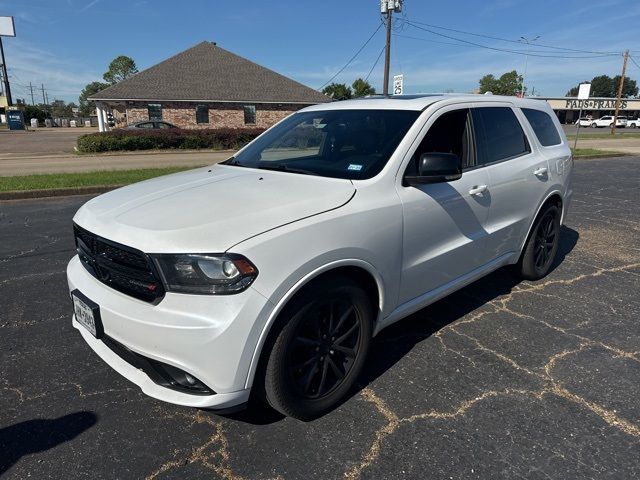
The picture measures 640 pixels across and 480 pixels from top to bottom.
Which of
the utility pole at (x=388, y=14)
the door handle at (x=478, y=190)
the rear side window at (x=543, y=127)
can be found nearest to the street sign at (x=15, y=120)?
the utility pole at (x=388, y=14)

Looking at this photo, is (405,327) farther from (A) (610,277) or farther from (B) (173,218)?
(A) (610,277)

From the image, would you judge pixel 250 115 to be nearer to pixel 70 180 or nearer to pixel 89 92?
pixel 70 180

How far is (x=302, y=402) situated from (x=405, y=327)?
1.51m

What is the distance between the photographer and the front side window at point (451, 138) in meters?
3.14

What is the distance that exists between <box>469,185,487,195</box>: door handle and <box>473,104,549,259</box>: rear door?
0.56 feet

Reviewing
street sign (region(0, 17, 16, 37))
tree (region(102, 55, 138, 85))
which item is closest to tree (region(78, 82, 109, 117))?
tree (region(102, 55, 138, 85))

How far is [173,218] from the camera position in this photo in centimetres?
236

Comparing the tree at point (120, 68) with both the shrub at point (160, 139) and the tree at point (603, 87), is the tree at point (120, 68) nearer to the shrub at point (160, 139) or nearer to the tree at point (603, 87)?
the shrub at point (160, 139)

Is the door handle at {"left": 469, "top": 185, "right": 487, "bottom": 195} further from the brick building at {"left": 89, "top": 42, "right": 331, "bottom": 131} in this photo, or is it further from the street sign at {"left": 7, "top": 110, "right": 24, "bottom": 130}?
the street sign at {"left": 7, "top": 110, "right": 24, "bottom": 130}

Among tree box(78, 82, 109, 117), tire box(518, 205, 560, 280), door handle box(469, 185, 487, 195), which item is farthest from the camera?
tree box(78, 82, 109, 117)

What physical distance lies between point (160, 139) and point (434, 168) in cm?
2206

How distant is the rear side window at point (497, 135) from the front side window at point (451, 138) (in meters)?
0.12

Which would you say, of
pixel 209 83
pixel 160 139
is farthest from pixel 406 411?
pixel 209 83

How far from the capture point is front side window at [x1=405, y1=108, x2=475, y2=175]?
314 cm
